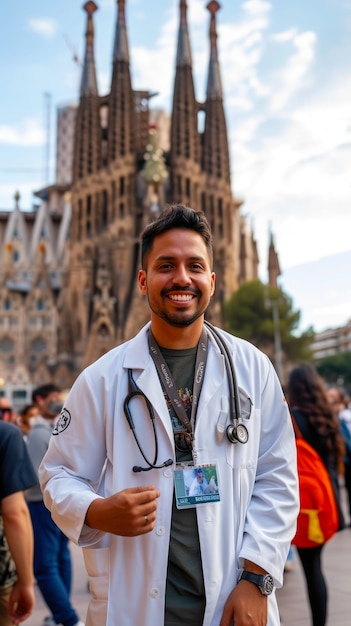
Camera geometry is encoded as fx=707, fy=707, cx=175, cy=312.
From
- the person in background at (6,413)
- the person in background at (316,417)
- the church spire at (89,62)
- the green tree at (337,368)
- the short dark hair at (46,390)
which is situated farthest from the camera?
the green tree at (337,368)

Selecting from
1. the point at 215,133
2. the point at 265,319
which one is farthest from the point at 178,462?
the point at 215,133

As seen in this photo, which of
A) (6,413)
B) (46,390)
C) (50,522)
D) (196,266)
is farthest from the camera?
(46,390)

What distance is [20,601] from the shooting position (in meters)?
3.18

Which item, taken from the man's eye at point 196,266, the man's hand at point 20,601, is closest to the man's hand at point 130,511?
the man's eye at point 196,266

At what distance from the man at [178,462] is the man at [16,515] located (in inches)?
38.7

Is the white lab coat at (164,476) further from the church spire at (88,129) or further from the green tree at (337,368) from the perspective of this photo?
the green tree at (337,368)

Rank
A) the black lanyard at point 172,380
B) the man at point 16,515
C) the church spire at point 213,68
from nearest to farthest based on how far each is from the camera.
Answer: the black lanyard at point 172,380
the man at point 16,515
the church spire at point 213,68

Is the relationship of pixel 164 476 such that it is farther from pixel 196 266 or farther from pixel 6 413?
pixel 6 413

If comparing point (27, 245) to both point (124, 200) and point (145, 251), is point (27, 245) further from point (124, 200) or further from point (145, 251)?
point (145, 251)

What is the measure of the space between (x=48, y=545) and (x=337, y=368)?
195ft

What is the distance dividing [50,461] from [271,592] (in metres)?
0.78

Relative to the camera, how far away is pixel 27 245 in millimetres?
64312

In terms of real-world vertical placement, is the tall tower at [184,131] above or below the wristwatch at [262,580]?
above

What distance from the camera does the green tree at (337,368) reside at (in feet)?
205
